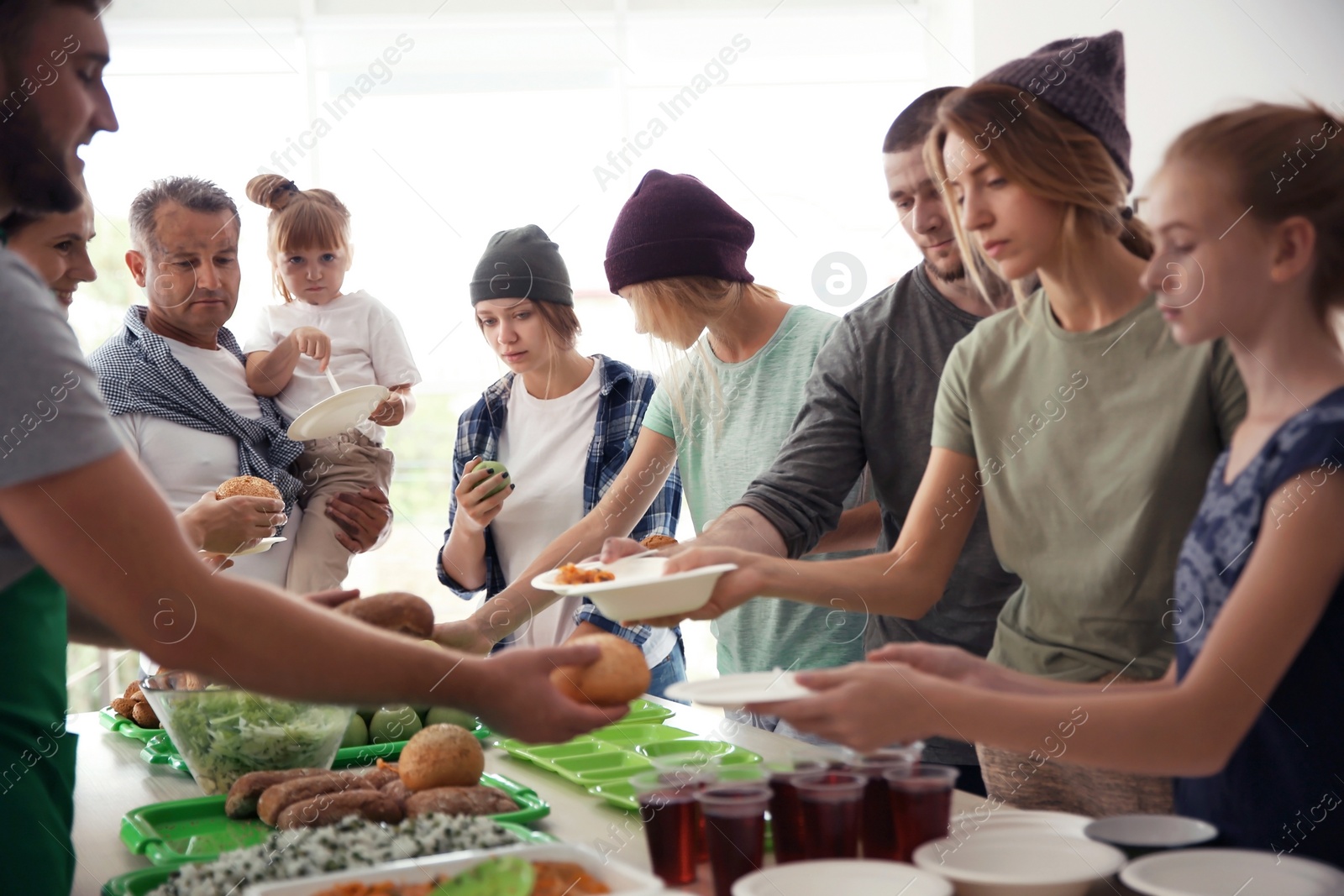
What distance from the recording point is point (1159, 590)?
1.42 metres

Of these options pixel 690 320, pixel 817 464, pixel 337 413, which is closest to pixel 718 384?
pixel 690 320

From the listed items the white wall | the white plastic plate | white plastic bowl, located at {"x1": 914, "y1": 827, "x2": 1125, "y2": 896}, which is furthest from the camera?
the white wall

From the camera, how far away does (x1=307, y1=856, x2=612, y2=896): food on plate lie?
105 centimetres

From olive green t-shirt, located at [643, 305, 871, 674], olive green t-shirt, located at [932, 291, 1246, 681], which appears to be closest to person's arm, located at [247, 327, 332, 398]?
olive green t-shirt, located at [643, 305, 871, 674]

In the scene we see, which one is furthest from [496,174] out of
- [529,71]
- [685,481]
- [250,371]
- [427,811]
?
[427,811]

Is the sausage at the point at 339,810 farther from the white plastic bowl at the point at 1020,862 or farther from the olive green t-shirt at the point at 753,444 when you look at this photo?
the olive green t-shirt at the point at 753,444

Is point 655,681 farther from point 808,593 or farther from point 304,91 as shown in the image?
point 304,91

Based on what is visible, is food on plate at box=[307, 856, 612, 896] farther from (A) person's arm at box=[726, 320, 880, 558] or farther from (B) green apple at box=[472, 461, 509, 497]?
(B) green apple at box=[472, 461, 509, 497]

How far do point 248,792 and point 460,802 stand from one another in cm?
30

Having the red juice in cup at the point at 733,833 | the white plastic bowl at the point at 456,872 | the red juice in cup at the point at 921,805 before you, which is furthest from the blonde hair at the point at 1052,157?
the white plastic bowl at the point at 456,872

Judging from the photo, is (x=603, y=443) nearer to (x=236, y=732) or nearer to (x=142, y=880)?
(x=236, y=732)

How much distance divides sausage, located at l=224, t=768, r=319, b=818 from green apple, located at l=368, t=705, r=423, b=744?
0.32m

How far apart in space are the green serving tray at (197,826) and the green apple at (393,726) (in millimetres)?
320

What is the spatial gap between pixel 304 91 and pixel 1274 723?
4.53 m
